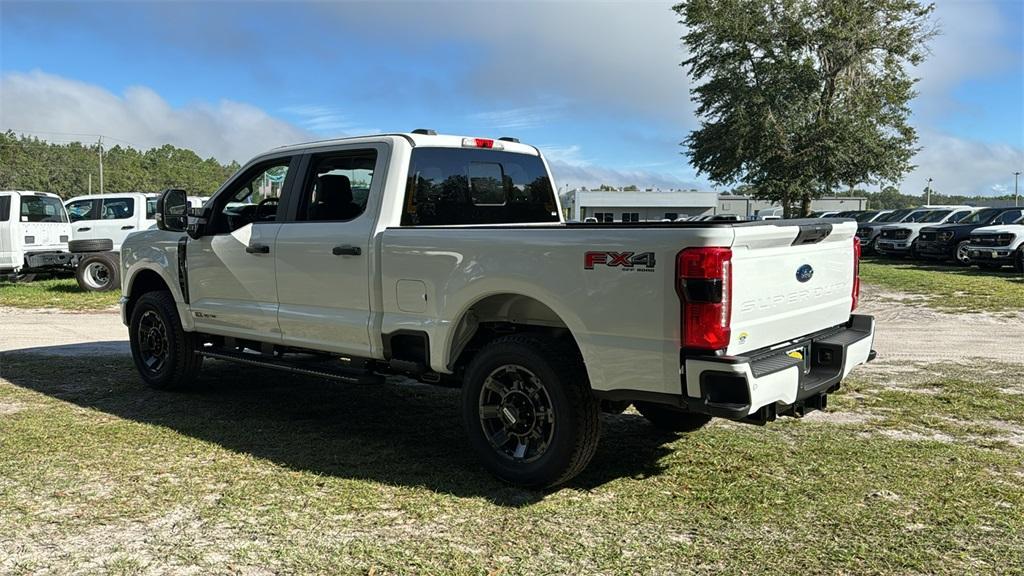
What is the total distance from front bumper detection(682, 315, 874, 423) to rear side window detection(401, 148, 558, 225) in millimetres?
2346

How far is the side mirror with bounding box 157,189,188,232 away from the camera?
6508 mm

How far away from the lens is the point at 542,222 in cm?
645

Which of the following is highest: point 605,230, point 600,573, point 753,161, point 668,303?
point 753,161

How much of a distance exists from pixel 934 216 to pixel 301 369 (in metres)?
25.5

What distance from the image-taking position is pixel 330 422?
6.11 meters

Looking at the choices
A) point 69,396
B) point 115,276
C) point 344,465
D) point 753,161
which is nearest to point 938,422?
point 344,465

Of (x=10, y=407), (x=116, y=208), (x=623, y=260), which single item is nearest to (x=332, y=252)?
(x=623, y=260)

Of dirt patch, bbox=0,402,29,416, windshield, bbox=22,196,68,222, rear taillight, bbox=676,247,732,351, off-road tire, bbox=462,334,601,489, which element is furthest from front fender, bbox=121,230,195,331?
windshield, bbox=22,196,68,222

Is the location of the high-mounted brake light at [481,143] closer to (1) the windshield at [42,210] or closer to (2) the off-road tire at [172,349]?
(2) the off-road tire at [172,349]

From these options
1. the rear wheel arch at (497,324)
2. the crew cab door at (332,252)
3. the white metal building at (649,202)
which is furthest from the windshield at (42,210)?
the white metal building at (649,202)

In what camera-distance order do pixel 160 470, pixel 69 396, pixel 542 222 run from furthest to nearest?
1. pixel 69 396
2. pixel 542 222
3. pixel 160 470

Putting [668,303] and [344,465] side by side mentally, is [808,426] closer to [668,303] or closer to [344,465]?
[668,303]

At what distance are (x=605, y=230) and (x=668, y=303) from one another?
1.71ft

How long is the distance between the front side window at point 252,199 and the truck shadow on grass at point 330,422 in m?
1.52
